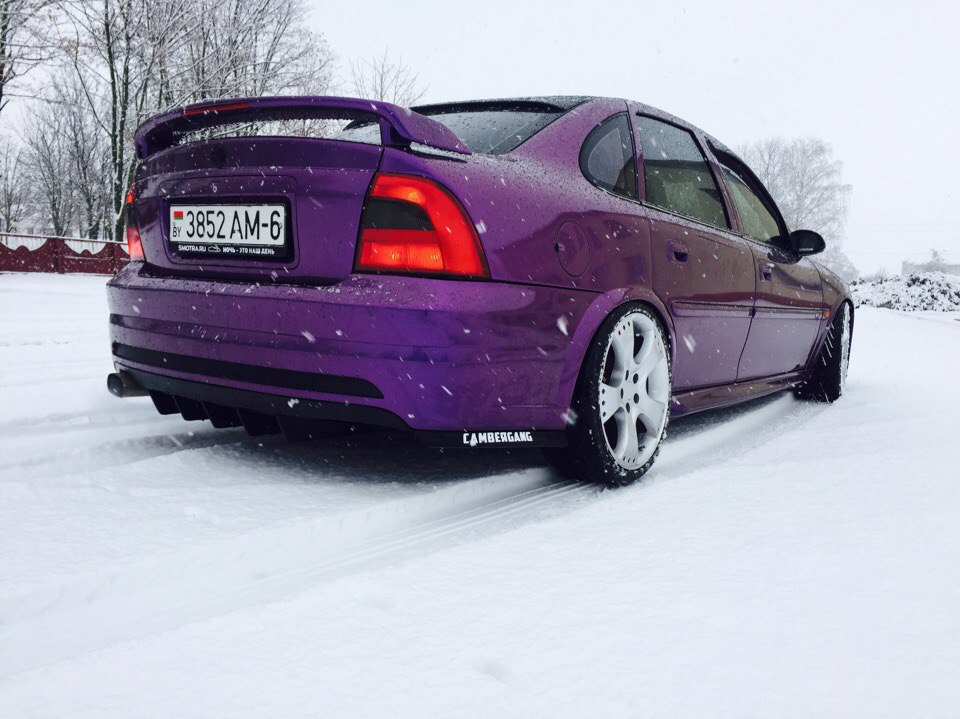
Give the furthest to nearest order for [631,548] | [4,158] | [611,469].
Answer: [4,158] → [611,469] → [631,548]

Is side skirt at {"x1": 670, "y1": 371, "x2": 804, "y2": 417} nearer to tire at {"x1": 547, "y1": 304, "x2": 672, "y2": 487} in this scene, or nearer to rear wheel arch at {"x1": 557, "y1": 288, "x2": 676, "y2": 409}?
tire at {"x1": 547, "y1": 304, "x2": 672, "y2": 487}

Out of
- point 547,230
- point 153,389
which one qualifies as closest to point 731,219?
point 547,230

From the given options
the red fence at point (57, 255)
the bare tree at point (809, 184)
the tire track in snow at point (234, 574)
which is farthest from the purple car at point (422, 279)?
the bare tree at point (809, 184)

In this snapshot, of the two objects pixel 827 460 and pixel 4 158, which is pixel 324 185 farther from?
pixel 4 158

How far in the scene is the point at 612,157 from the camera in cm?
296

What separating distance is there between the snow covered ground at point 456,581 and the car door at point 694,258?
19.5 inches

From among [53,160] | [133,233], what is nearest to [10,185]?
[53,160]

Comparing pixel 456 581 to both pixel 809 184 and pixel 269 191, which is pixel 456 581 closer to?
pixel 269 191

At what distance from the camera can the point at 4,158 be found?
60.3 meters

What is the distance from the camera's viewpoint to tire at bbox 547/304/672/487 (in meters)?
2.63

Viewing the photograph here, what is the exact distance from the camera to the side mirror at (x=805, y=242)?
168 inches

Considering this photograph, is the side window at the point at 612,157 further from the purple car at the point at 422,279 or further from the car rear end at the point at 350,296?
the car rear end at the point at 350,296

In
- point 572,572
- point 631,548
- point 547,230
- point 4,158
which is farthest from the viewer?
point 4,158

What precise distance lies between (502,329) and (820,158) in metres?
60.7
